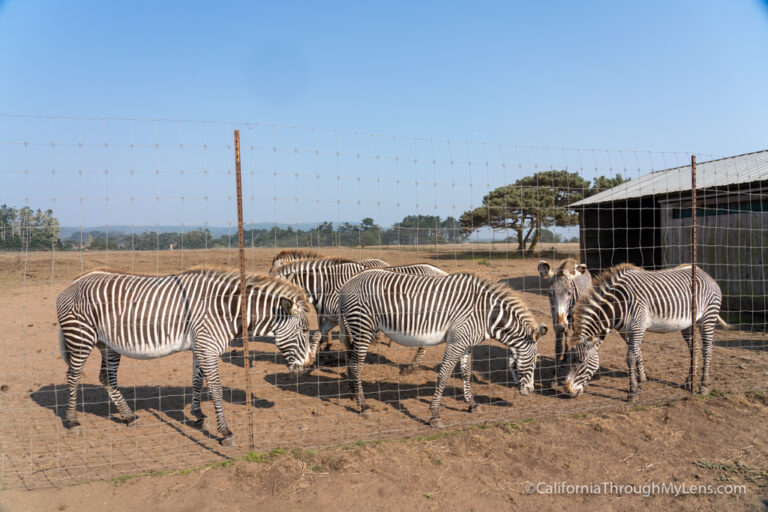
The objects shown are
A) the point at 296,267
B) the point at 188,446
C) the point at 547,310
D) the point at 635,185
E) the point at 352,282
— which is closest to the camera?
the point at 188,446

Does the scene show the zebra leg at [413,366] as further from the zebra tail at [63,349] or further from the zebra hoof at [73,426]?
the zebra tail at [63,349]

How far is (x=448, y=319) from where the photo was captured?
633 centimetres

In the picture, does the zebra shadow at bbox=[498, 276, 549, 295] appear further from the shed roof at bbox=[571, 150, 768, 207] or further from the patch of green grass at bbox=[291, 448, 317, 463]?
the patch of green grass at bbox=[291, 448, 317, 463]

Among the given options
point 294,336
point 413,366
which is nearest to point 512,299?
point 413,366

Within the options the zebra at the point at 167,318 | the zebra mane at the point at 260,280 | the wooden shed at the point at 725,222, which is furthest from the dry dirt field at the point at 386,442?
the wooden shed at the point at 725,222

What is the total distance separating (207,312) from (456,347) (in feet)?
10.4

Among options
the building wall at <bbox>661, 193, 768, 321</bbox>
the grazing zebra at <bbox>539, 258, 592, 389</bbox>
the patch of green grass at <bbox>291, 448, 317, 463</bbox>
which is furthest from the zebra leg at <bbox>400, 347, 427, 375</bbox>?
the building wall at <bbox>661, 193, 768, 321</bbox>

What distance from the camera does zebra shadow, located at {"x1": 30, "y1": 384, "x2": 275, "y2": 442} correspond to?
20.7ft

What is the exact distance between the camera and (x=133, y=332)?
5.59 meters

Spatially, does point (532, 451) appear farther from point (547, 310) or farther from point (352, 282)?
point (547, 310)

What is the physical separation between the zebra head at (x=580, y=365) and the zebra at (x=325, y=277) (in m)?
2.67

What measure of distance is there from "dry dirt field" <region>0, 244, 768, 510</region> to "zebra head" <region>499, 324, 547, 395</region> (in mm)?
385

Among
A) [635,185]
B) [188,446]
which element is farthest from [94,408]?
[635,185]

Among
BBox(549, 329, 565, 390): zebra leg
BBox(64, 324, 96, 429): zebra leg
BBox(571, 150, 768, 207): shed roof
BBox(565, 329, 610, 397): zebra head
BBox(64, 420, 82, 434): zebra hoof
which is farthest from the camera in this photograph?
BBox(571, 150, 768, 207): shed roof
